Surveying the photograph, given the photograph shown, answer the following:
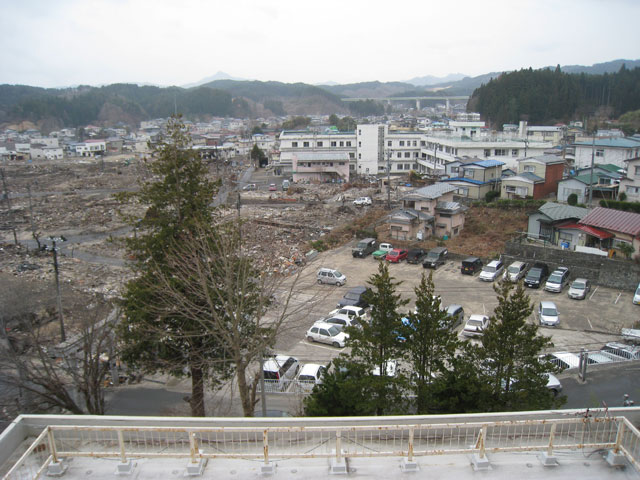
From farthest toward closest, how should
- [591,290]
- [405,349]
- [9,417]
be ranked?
[591,290]
[9,417]
[405,349]

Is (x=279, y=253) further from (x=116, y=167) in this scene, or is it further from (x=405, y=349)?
→ (x=116, y=167)

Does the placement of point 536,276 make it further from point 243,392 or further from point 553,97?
point 553,97

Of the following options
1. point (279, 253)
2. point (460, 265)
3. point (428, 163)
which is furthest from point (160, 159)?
point (428, 163)

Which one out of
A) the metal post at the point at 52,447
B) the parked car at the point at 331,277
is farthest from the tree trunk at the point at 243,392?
the parked car at the point at 331,277

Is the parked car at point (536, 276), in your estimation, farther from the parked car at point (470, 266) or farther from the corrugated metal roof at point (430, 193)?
the corrugated metal roof at point (430, 193)

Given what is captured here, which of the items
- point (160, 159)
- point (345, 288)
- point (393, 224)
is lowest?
point (345, 288)

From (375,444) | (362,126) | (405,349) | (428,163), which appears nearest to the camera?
(375,444)

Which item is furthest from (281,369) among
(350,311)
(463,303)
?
(463,303)
